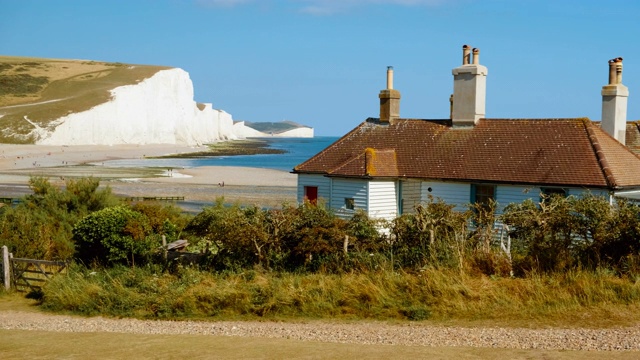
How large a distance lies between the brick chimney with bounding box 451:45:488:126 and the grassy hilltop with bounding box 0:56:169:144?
99.1 metres

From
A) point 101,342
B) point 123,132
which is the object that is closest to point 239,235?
point 101,342

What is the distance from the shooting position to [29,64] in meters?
171

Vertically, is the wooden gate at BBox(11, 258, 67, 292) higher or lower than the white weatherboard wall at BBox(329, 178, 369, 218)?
lower

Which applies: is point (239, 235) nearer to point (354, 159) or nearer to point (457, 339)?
point (457, 339)

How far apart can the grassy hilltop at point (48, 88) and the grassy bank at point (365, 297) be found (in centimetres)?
10411

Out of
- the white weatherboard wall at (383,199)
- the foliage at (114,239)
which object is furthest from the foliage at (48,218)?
the white weatherboard wall at (383,199)

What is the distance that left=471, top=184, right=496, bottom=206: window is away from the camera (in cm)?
2425

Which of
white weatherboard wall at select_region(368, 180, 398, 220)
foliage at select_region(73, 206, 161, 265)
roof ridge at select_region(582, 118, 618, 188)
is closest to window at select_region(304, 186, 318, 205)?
white weatherboard wall at select_region(368, 180, 398, 220)

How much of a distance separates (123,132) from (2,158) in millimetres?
38564

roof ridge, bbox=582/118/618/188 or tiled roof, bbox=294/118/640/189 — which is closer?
roof ridge, bbox=582/118/618/188

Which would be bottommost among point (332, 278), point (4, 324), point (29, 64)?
point (4, 324)

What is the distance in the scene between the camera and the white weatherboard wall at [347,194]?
25641 mm

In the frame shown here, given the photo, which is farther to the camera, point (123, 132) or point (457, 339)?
point (123, 132)

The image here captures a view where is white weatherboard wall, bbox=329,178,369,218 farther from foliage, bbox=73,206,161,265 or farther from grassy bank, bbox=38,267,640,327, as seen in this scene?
grassy bank, bbox=38,267,640,327
